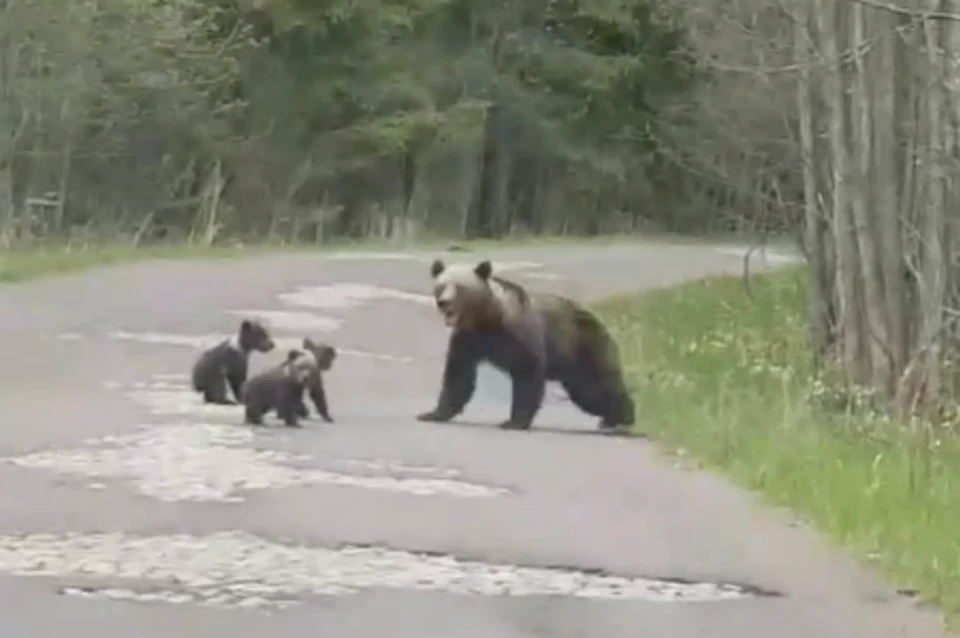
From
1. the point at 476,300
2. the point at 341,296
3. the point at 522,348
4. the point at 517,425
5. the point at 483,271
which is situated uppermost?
the point at 483,271

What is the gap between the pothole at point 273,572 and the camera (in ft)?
25.8

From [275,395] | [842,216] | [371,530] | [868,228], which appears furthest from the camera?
[842,216]

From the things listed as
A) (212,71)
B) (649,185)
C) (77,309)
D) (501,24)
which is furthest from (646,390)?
(649,185)

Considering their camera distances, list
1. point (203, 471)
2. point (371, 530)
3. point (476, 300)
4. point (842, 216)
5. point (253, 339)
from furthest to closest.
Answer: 1. point (842, 216)
2. point (253, 339)
3. point (476, 300)
4. point (203, 471)
5. point (371, 530)

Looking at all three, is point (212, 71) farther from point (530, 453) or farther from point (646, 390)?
point (530, 453)

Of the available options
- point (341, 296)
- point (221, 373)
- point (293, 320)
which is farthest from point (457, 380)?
point (341, 296)

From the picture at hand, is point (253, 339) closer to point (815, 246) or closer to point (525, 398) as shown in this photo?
point (525, 398)

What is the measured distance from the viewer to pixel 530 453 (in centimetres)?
1212

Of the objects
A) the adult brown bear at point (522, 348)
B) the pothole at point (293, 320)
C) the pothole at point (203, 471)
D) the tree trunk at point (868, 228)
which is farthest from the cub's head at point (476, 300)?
the pothole at point (293, 320)

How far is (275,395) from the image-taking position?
12758 millimetres

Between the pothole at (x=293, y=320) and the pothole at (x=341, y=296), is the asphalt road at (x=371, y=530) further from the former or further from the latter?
the pothole at (x=341, y=296)

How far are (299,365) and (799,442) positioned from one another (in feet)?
8.74

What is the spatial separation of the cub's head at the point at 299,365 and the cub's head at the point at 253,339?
2.46 feet

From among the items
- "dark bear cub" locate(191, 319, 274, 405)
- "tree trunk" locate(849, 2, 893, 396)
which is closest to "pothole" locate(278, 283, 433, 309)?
"tree trunk" locate(849, 2, 893, 396)
